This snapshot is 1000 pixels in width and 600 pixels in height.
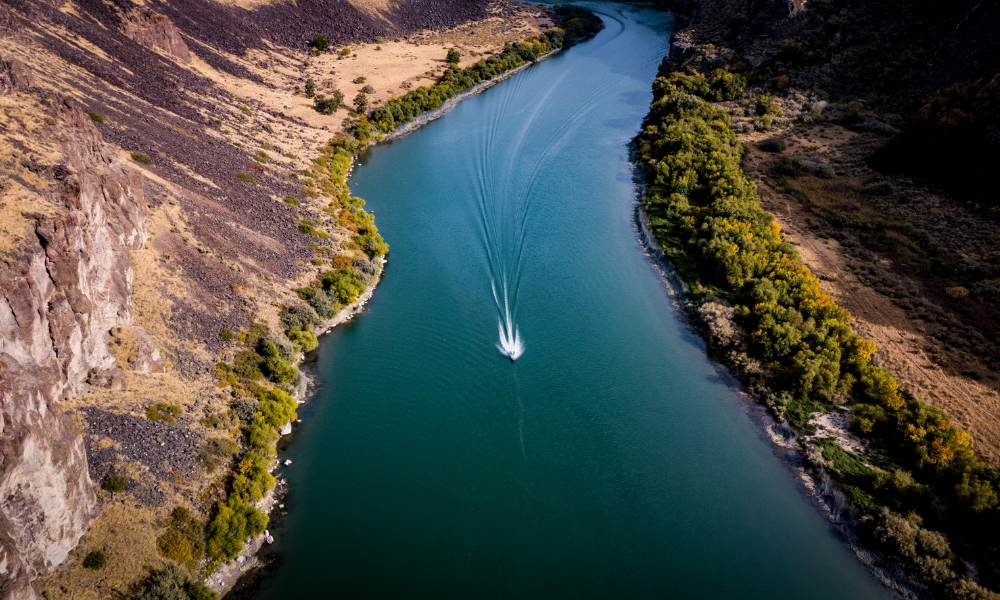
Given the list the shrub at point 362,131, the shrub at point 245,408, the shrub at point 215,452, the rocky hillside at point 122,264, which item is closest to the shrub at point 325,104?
the shrub at point 362,131

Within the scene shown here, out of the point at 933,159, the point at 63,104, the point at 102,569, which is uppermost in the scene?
the point at 63,104

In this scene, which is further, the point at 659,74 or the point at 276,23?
the point at 659,74

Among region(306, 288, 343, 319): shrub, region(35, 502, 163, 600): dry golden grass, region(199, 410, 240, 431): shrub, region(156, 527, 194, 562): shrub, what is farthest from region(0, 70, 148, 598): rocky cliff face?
region(306, 288, 343, 319): shrub

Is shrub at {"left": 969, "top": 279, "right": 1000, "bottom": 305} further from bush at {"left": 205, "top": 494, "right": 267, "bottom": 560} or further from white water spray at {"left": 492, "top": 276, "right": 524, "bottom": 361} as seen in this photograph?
bush at {"left": 205, "top": 494, "right": 267, "bottom": 560}

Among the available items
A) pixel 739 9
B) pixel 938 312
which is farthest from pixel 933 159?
pixel 739 9

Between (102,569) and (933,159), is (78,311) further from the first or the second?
(933,159)

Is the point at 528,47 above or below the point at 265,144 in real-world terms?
above

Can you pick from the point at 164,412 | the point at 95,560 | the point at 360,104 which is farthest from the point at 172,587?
the point at 360,104
